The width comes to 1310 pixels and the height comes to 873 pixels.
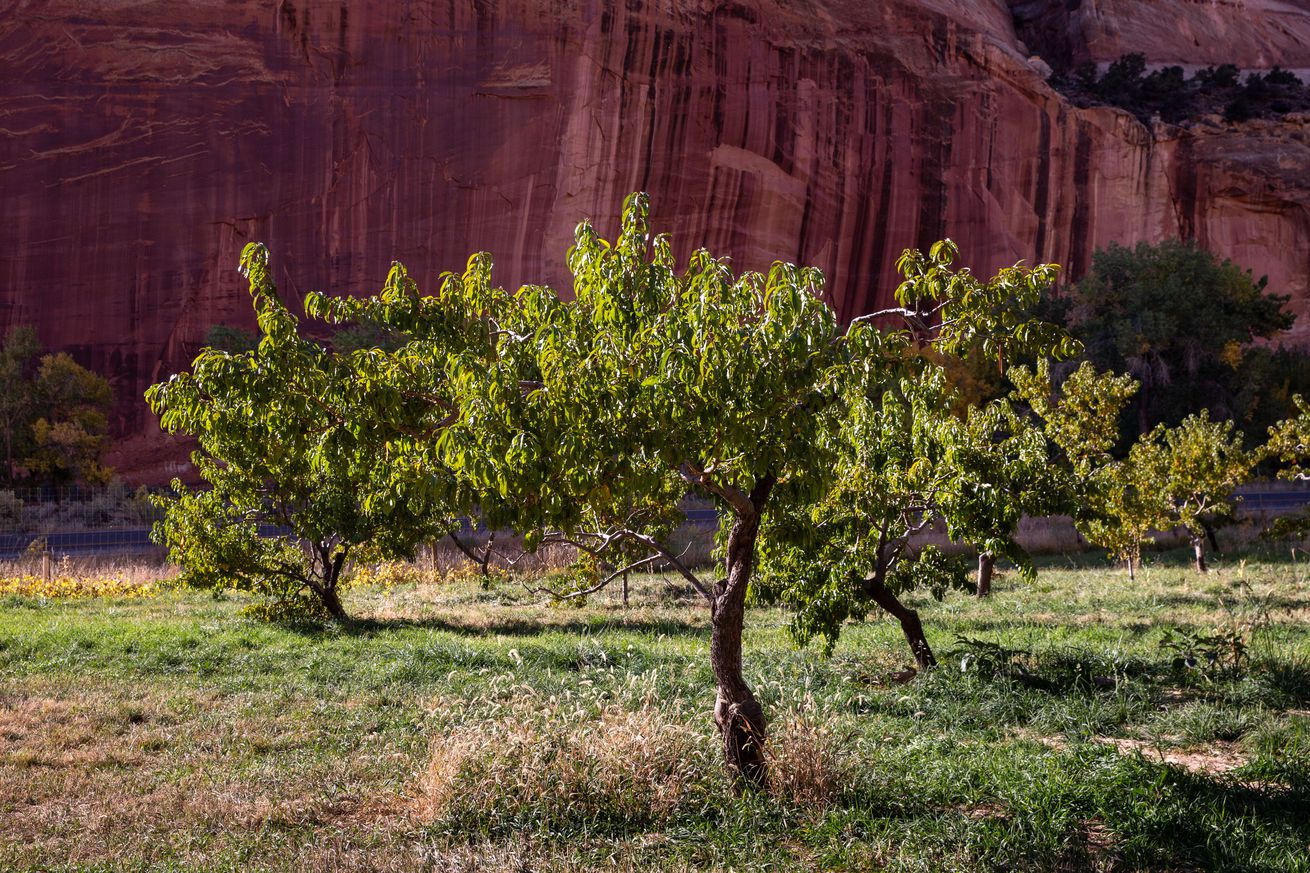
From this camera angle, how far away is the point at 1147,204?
1823 inches

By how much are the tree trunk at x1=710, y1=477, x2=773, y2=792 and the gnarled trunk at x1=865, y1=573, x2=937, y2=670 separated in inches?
147

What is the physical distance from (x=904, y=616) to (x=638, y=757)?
466 cm

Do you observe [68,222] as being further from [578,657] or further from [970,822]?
[970,822]

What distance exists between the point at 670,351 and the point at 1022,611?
11009mm

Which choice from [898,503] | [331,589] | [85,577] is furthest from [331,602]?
[898,503]

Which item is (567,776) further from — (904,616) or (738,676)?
(904,616)

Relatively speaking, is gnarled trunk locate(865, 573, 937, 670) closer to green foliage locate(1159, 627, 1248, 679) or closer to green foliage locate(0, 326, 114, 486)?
green foliage locate(1159, 627, 1248, 679)

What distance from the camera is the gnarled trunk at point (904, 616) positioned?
9148mm

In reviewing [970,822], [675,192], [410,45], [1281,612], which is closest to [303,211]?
[410,45]

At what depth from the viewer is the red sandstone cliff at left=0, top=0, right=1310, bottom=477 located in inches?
1480

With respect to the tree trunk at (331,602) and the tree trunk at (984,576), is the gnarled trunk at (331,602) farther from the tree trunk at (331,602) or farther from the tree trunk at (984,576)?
the tree trunk at (984,576)

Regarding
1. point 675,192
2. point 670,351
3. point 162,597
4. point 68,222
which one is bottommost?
point 162,597

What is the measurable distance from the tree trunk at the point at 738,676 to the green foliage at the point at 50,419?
113 feet

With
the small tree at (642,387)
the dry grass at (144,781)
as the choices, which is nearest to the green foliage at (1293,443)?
the small tree at (642,387)
